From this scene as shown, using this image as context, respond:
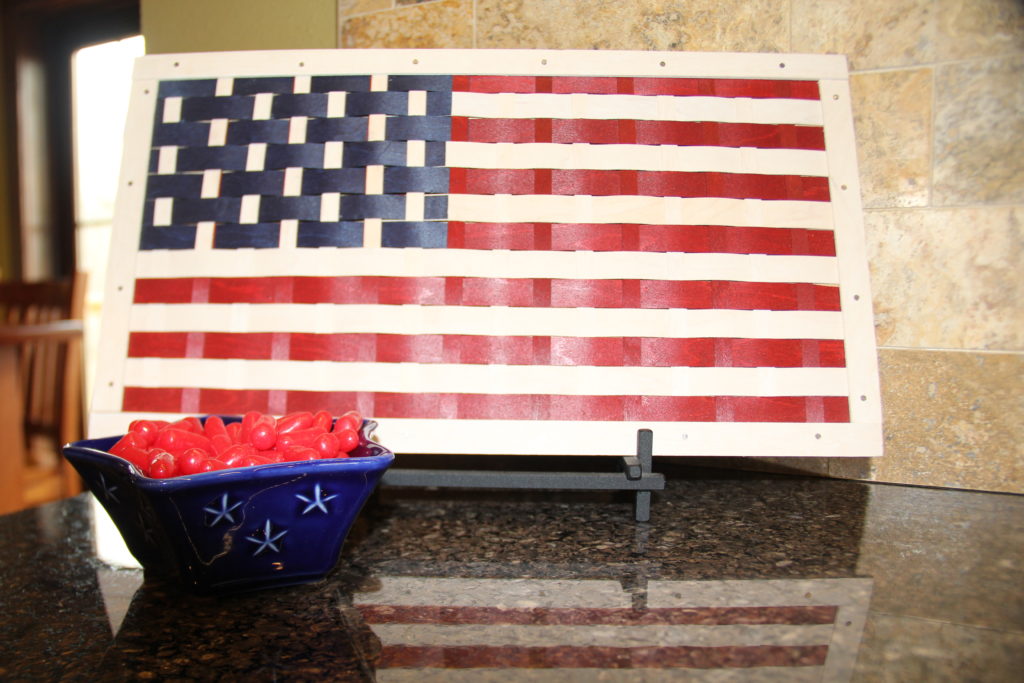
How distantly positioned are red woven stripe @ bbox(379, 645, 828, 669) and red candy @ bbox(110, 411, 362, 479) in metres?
0.19

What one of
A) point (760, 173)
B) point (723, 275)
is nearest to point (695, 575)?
point (723, 275)

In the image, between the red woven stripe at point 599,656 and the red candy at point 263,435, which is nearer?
the red woven stripe at point 599,656

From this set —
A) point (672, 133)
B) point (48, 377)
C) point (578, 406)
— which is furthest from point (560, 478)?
point (48, 377)

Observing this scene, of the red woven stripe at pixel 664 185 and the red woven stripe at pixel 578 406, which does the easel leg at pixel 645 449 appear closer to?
the red woven stripe at pixel 578 406

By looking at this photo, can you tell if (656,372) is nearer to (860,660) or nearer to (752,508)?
(752,508)

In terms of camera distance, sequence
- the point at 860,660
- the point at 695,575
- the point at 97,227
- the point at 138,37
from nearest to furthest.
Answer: the point at 860,660 → the point at 695,575 → the point at 138,37 → the point at 97,227

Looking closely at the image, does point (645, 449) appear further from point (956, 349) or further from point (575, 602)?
point (956, 349)

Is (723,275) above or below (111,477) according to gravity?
above

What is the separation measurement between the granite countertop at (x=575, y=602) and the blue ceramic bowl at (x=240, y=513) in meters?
0.03

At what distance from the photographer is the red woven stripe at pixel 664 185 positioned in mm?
818

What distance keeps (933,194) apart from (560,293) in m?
0.54

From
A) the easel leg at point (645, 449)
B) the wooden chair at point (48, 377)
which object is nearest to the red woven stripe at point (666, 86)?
the easel leg at point (645, 449)

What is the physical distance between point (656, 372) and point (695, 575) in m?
0.22

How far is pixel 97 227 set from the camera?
2.86 meters
